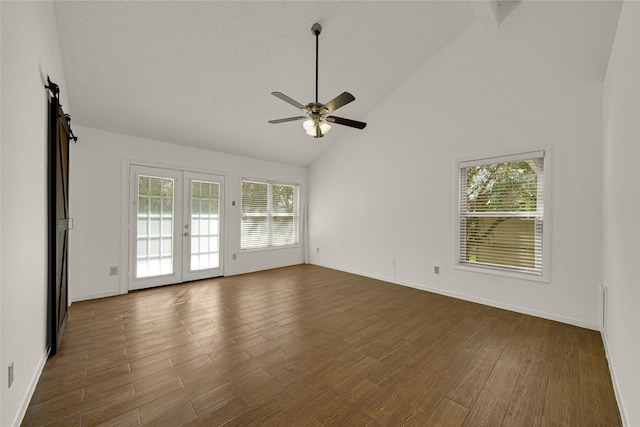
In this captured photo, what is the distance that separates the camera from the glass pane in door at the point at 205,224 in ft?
15.9

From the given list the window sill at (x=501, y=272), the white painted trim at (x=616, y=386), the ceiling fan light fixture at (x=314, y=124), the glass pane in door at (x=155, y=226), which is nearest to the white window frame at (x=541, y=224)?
the window sill at (x=501, y=272)

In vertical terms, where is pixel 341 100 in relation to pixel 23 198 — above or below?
above

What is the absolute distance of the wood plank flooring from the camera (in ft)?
Result: 5.39

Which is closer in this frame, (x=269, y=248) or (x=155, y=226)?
(x=155, y=226)

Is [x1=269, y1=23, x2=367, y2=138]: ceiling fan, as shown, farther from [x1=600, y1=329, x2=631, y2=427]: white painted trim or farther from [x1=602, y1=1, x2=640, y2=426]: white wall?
[x1=600, y1=329, x2=631, y2=427]: white painted trim

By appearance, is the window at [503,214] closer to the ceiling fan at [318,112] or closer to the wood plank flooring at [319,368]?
the wood plank flooring at [319,368]

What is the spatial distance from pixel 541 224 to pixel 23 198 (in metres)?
5.03

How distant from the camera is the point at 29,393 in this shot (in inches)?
68.4

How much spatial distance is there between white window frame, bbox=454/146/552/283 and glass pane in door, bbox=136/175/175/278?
484 cm

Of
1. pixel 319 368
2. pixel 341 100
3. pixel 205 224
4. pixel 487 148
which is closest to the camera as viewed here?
pixel 319 368

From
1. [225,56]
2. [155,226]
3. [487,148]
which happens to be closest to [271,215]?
[155,226]

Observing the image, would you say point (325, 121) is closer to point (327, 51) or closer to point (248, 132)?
point (327, 51)

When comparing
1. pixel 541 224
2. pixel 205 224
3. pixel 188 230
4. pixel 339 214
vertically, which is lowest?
pixel 188 230

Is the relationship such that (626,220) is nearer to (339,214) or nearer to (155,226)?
(339,214)
